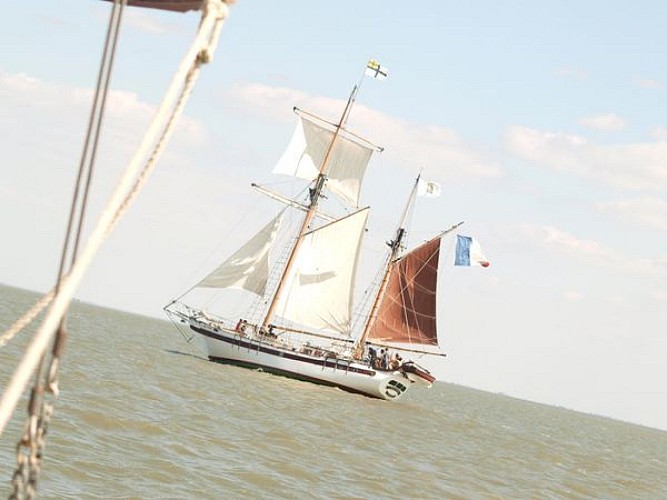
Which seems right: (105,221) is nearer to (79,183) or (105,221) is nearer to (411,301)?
(79,183)

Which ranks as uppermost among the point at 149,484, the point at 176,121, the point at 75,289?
the point at 176,121

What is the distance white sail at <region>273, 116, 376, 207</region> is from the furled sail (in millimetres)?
7191

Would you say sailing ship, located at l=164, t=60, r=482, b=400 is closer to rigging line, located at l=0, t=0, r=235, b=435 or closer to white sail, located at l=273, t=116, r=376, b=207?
white sail, located at l=273, t=116, r=376, b=207

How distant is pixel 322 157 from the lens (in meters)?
61.0

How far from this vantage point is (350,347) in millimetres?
57812

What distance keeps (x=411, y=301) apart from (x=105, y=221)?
5131 centimetres

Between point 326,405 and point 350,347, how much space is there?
14.6 m

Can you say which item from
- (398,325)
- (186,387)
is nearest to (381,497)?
(186,387)

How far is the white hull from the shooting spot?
56531 millimetres

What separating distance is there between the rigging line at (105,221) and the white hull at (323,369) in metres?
52.3

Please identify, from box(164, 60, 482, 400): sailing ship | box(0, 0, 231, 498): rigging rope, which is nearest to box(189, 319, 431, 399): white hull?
box(164, 60, 482, 400): sailing ship

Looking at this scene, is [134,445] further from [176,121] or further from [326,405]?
[326,405]

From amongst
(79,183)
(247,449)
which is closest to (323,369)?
(247,449)

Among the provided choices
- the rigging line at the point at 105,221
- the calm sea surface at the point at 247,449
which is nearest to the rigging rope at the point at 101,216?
the rigging line at the point at 105,221
